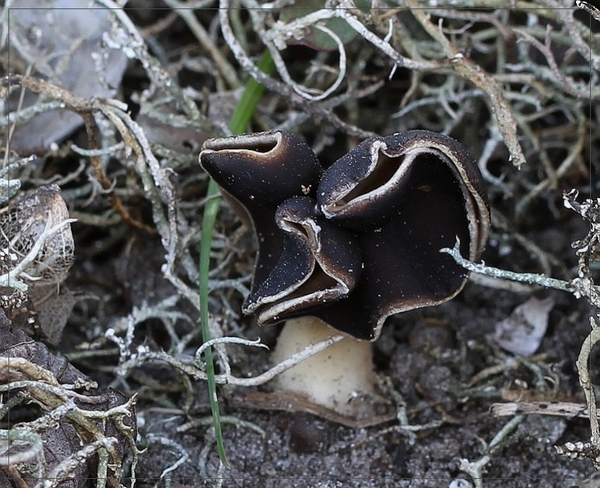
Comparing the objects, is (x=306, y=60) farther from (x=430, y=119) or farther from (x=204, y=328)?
(x=204, y=328)

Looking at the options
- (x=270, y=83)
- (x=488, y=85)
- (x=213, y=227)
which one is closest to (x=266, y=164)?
(x=213, y=227)

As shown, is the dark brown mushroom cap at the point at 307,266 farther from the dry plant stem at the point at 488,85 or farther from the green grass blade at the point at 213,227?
the dry plant stem at the point at 488,85

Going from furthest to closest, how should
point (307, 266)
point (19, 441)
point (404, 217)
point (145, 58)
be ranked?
1. point (145, 58)
2. point (404, 217)
3. point (307, 266)
4. point (19, 441)

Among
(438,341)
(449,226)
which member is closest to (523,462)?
(438,341)

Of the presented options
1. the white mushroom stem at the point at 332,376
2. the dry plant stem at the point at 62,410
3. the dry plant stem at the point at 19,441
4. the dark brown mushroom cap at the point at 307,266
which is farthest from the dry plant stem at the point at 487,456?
the dry plant stem at the point at 19,441

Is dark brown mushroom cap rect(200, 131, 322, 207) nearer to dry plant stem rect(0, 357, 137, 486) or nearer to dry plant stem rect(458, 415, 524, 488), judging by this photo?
dry plant stem rect(0, 357, 137, 486)

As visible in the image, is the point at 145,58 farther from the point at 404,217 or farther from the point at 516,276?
the point at 516,276
